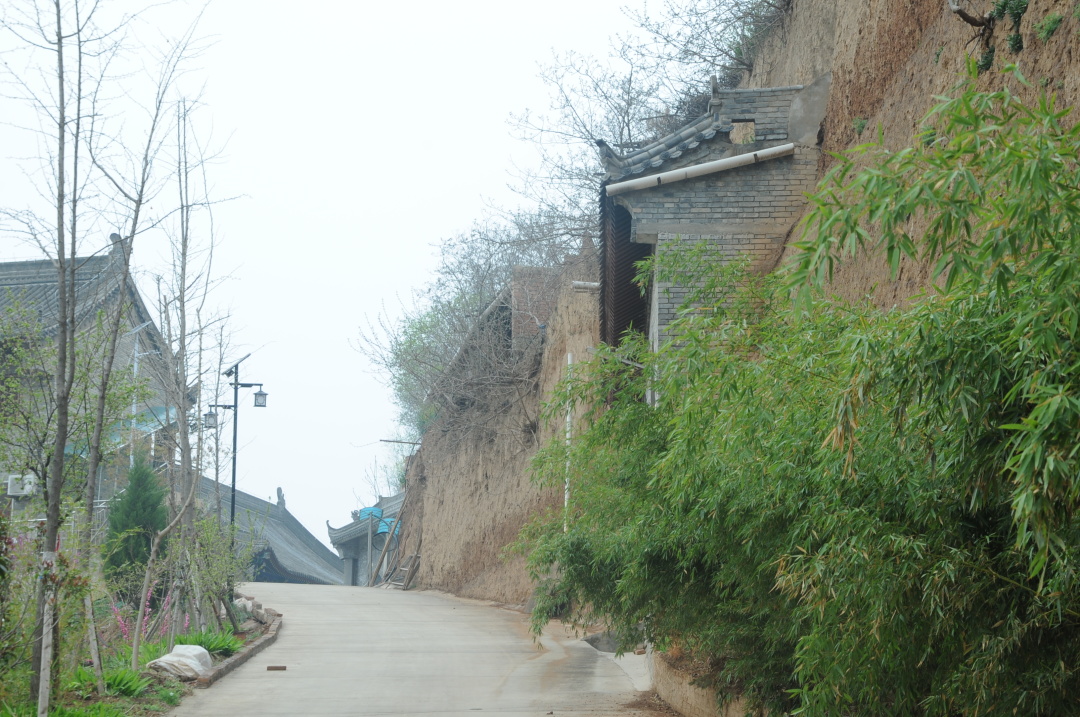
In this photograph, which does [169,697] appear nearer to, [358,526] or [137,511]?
[137,511]

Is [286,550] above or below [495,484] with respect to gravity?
below

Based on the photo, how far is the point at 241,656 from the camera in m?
13.9

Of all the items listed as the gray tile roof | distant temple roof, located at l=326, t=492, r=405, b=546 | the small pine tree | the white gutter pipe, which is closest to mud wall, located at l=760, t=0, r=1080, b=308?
the white gutter pipe

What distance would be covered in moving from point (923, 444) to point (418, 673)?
33.2 ft

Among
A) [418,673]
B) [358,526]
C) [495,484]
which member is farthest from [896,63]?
[358,526]

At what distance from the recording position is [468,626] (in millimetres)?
19016

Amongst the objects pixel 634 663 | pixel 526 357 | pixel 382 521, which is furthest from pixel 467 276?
pixel 382 521

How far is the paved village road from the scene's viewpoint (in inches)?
422

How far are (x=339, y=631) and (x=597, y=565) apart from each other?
9819 millimetres

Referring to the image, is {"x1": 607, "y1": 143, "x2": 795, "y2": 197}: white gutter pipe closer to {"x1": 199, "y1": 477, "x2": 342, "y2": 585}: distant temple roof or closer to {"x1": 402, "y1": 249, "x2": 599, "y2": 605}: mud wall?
{"x1": 402, "y1": 249, "x2": 599, "y2": 605}: mud wall

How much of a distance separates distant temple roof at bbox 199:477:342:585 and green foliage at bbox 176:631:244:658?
2279 cm

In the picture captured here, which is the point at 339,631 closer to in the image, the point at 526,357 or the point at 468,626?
the point at 468,626

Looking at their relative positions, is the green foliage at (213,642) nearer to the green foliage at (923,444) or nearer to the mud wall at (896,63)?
the green foliage at (923,444)

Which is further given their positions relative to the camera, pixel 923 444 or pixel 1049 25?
pixel 1049 25
